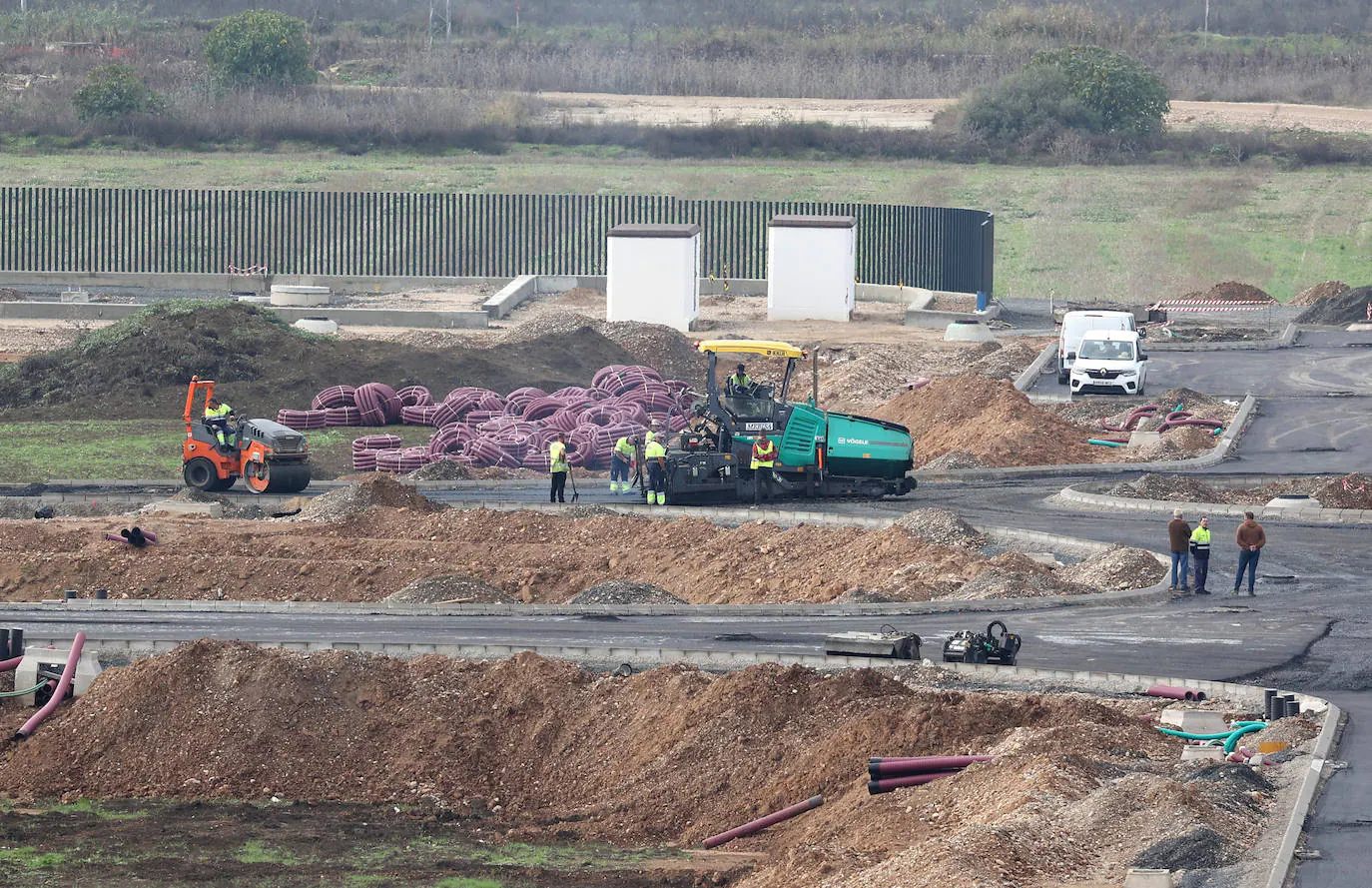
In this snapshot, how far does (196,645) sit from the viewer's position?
2356 centimetres

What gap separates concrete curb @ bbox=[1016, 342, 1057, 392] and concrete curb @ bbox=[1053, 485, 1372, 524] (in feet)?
41.6

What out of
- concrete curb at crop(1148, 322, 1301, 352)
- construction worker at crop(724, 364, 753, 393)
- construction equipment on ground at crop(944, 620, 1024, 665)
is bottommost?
concrete curb at crop(1148, 322, 1301, 352)

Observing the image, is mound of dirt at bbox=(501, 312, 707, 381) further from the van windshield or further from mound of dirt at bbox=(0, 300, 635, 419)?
the van windshield

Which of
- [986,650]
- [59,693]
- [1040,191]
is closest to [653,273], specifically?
[1040,191]

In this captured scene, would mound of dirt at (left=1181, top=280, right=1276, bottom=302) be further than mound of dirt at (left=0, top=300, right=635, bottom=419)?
Yes

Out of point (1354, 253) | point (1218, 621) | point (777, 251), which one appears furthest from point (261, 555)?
point (1354, 253)

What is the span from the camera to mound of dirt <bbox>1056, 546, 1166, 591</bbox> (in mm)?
29828

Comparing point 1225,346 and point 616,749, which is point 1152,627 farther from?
point 1225,346

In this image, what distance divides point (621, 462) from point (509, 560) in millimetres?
6947

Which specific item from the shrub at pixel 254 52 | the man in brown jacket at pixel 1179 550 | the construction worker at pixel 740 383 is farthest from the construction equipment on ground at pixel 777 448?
the shrub at pixel 254 52

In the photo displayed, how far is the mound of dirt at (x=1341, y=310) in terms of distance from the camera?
203ft

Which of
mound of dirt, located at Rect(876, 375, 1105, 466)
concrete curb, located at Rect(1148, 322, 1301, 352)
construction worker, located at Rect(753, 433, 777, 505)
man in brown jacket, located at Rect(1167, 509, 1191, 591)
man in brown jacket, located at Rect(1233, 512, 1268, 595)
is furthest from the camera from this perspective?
concrete curb, located at Rect(1148, 322, 1301, 352)

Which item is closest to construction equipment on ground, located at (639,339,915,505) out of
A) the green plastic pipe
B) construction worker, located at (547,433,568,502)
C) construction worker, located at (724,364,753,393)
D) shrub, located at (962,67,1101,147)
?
construction worker, located at (724,364,753,393)

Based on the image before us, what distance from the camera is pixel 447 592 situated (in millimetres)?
28547
